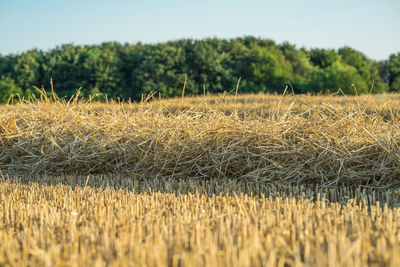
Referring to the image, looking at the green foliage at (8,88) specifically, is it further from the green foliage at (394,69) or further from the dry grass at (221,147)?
the green foliage at (394,69)

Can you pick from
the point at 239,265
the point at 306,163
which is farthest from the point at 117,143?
the point at 239,265

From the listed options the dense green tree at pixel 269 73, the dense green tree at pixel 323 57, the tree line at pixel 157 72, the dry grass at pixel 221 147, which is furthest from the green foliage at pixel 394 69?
the dry grass at pixel 221 147

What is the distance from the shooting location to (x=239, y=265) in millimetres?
1237

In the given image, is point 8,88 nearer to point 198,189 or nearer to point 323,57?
point 198,189

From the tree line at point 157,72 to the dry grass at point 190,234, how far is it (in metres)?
21.2

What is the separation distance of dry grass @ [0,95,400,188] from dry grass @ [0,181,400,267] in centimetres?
103

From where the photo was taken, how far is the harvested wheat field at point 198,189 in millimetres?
1418

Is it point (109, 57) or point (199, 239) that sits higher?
point (109, 57)

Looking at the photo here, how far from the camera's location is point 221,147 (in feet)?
11.8

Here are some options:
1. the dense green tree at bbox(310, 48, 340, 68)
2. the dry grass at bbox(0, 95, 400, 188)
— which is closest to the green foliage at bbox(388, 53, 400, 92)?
the dense green tree at bbox(310, 48, 340, 68)

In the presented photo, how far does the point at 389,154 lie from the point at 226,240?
2216 mm

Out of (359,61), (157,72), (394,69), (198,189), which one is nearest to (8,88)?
(157,72)

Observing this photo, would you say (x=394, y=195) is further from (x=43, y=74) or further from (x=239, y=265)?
(x=43, y=74)

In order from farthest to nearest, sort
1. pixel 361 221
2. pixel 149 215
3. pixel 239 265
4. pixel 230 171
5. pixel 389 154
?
1. pixel 230 171
2. pixel 389 154
3. pixel 149 215
4. pixel 361 221
5. pixel 239 265
